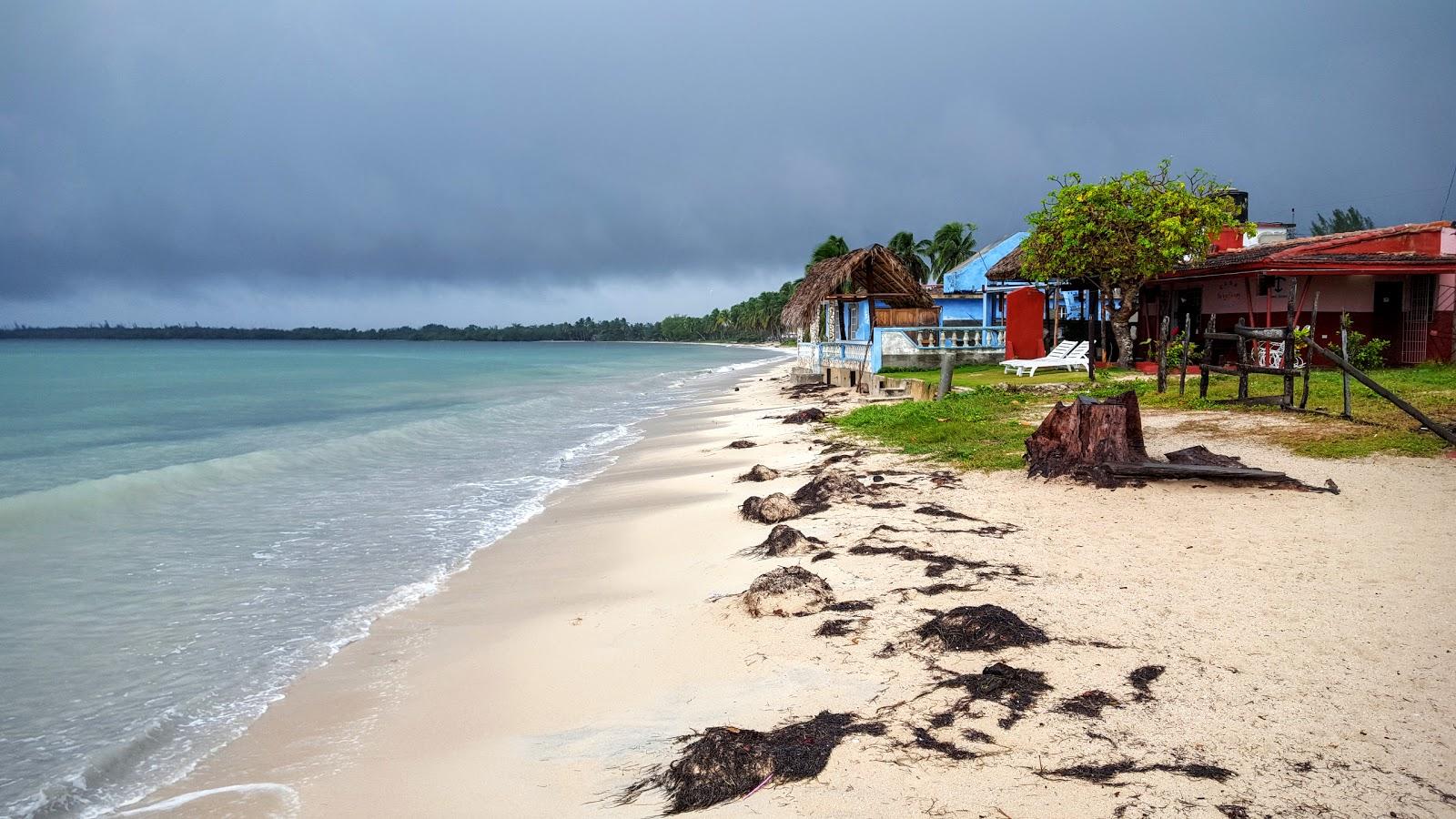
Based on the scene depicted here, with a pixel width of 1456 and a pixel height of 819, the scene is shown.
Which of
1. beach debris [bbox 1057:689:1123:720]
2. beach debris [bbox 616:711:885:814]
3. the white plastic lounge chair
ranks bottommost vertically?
beach debris [bbox 616:711:885:814]

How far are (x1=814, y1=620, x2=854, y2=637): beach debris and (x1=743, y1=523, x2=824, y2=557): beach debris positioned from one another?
6.19 ft

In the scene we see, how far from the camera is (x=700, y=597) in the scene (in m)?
7.05

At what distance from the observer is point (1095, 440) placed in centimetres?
942

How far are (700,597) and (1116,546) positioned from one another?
349 centimetres

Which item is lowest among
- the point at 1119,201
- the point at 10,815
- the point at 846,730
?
the point at 10,815

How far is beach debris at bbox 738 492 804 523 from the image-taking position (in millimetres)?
9367

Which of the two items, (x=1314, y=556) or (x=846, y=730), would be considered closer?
(x=846, y=730)

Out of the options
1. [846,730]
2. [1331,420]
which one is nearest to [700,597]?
[846,730]

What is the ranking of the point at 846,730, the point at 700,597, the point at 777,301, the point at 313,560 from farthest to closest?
the point at 777,301
the point at 313,560
the point at 700,597
the point at 846,730

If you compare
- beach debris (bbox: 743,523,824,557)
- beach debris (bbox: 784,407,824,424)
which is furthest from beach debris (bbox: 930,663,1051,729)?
beach debris (bbox: 784,407,824,424)

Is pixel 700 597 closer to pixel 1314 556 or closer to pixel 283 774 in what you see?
pixel 283 774

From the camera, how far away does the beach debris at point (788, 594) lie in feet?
20.4

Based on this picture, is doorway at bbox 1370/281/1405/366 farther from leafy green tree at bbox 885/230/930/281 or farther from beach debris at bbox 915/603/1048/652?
leafy green tree at bbox 885/230/930/281

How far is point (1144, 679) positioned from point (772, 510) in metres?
5.18
